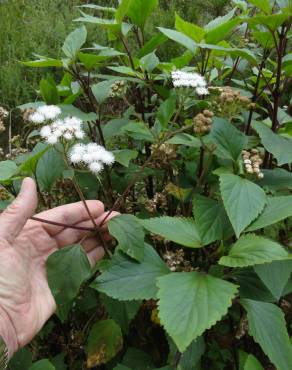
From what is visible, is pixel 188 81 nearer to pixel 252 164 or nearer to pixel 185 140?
pixel 185 140

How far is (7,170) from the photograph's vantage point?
127 centimetres

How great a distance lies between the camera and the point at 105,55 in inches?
51.7

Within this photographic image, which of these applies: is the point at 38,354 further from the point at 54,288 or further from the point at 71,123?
the point at 71,123

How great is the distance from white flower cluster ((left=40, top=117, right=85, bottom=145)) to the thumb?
0.13 metres

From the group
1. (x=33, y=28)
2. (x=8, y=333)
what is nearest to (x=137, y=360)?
(x=8, y=333)

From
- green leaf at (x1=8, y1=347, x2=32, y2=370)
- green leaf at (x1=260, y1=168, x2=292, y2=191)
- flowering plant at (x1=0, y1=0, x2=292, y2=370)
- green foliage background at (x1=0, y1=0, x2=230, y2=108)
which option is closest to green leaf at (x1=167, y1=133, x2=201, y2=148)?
flowering plant at (x1=0, y1=0, x2=292, y2=370)

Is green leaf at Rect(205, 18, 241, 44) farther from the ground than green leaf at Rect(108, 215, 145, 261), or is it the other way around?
green leaf at Rect(205, 18, 241, 44)

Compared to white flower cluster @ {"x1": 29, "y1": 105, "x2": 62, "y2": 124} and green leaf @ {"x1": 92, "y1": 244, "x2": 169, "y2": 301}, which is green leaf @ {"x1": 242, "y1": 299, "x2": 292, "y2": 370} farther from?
white flower cluster @ {"x1": 29, "y1": 105, "x2": 62, "y2": 124}

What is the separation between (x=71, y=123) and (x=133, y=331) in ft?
2.67

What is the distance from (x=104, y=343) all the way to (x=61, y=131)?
65 centimetres

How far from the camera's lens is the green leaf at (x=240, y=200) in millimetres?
1024

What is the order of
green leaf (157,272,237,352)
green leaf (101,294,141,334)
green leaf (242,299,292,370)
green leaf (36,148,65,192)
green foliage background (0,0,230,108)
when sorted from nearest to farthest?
green leaf (157,272,237,352) < green leaf (242,299,292,370) < green leaf (101,294,141,334) < green leaf (36,148,65,192) < green foliage background (0,0,230,108)

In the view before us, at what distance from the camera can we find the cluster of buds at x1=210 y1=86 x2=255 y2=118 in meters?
1.24

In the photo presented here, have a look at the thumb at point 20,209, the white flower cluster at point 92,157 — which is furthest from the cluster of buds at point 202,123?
the thumb at point 20,209
